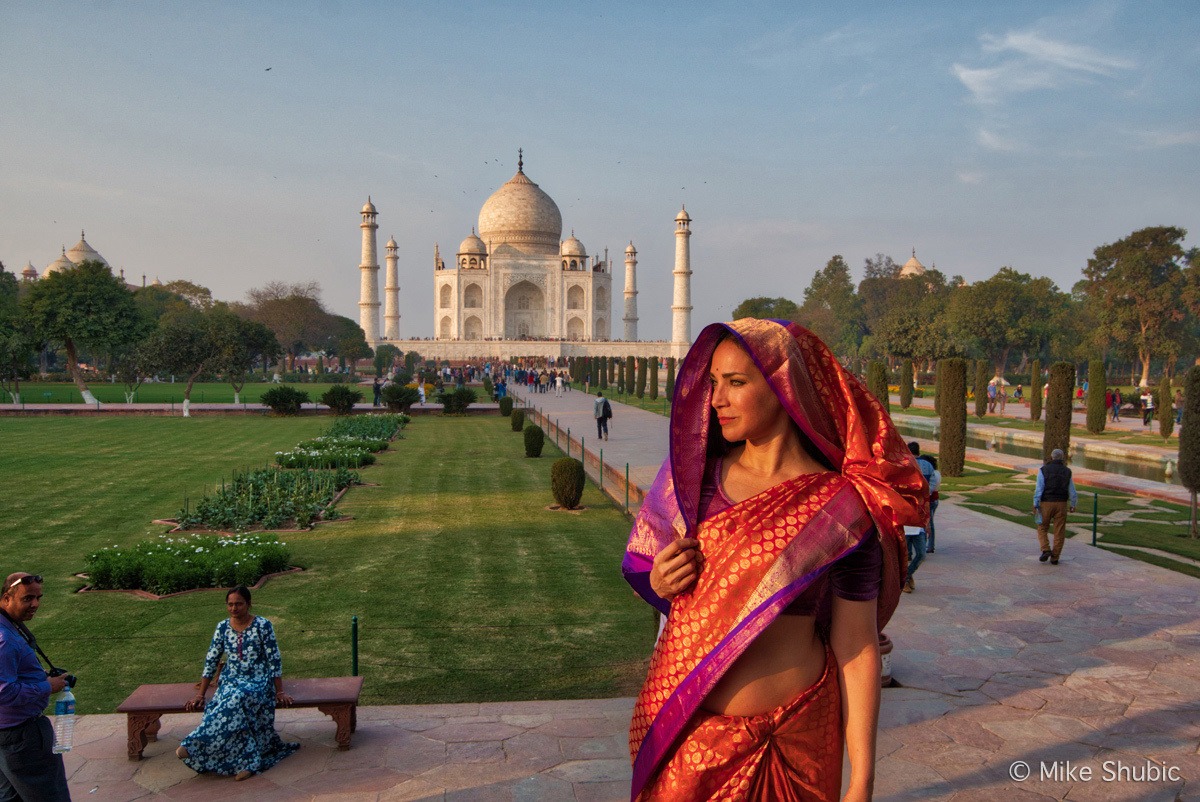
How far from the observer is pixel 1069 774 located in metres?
3.62

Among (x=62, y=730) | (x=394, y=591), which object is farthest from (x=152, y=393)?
(x=62, y=730)

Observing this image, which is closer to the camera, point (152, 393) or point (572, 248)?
point (152, 393)

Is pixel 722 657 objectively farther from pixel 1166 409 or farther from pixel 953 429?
pixel 1166 409

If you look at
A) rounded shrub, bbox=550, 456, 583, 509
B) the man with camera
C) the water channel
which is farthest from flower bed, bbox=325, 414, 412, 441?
the man with camera

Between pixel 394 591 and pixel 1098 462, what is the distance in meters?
12.9

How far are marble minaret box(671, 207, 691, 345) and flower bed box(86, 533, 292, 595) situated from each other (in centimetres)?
5232

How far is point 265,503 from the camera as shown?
9320 mm

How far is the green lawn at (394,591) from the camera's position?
194 inches

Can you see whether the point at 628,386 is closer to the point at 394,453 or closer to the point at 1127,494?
the point at 394,453

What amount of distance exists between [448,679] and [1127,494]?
9.44 metres

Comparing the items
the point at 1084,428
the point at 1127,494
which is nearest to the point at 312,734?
the point at 1127,494

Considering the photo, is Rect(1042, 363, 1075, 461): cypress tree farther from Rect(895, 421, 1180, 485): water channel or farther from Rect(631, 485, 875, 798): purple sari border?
Rect(631, 485, 875, 798): purple sari border

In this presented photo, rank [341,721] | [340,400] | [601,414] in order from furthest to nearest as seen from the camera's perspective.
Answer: [340,400] → [601,414] → [341,721]

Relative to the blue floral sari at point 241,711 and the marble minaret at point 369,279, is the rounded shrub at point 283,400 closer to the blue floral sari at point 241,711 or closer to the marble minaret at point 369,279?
the blue floral sari at point 241,711
